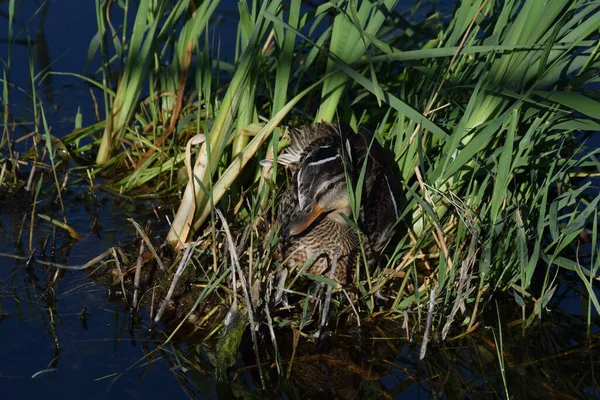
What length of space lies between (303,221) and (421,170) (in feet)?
2.32

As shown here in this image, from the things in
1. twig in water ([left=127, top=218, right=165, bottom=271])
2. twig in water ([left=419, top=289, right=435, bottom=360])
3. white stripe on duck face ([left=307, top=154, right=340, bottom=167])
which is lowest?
twig in water ([left=127, top=218, right=165, bottom=271])

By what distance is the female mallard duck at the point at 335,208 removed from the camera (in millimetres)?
4496

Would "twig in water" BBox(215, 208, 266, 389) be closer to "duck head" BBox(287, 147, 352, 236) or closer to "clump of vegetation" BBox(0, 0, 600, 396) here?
"clump of vegetation" BBox(0, 0, 600, 396)

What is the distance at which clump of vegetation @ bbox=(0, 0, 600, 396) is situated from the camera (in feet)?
13.5

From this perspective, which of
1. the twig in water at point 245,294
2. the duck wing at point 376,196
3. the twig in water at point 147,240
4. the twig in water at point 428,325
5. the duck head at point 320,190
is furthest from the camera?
the duck wing at point 376,196

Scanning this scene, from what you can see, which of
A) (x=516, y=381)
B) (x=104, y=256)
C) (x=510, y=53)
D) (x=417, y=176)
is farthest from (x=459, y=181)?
(x=104, y=256)

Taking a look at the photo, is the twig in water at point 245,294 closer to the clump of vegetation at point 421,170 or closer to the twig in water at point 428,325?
the clump of vegetation at point 421,170

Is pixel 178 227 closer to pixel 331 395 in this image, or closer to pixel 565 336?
pixel 331 395

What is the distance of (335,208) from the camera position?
4.62 metres

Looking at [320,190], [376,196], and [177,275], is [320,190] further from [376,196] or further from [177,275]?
[177,275]

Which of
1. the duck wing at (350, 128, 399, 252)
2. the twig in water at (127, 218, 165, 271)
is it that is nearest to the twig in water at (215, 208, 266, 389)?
the twig in water at (127, 218, 165, 271)

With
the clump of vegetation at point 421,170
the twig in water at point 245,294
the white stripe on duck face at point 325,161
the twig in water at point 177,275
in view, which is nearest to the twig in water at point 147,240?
the clump of vegetation at point 421,170

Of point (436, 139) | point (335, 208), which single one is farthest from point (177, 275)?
point (436, 139)

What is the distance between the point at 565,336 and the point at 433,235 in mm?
808
